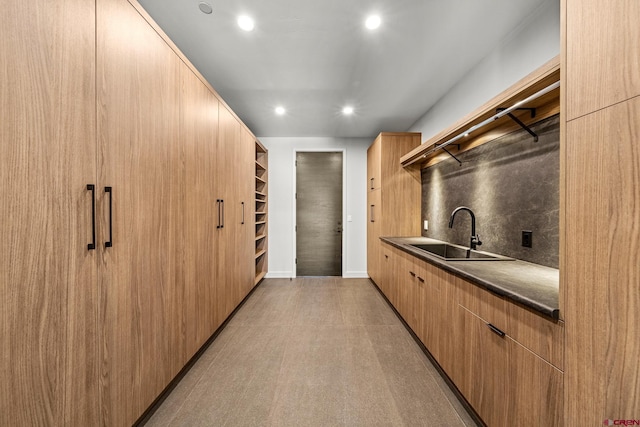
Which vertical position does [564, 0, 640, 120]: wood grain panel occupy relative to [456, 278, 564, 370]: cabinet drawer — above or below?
above

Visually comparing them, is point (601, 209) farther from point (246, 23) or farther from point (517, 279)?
point (246, 23)

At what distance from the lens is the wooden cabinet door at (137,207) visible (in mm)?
1096

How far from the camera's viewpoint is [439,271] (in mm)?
1751

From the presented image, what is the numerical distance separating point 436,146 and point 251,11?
2.08m

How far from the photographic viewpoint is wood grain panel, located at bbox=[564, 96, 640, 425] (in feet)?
2.26

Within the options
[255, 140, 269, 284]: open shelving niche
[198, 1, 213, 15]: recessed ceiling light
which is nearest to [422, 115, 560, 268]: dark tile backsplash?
[198, 1, 213, 15]: recessed ceiling light

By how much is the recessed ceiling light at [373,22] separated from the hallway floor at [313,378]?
2624mm

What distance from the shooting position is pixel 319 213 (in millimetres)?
4547

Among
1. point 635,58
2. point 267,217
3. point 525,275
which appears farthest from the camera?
point 267,217

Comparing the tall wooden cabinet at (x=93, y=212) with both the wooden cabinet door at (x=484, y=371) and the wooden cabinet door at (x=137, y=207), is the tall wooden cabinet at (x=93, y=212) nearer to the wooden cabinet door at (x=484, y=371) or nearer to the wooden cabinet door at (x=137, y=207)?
the wooden cabinet door at (x=137, y=207)

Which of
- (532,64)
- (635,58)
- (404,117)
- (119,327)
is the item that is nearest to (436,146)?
(532,64)

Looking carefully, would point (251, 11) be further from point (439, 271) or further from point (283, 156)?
point (283, 156)

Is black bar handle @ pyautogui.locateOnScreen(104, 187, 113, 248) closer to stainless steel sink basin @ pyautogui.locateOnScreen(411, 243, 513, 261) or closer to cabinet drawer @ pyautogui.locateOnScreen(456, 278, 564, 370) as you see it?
cabinet drawer @ pyautogui.locateOnScreen(456, 278, 564, 370)

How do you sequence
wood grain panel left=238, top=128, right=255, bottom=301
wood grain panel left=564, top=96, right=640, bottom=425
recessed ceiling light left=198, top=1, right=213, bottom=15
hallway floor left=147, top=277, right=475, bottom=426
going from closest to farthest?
wood grain panel left=564, top=96, right=640, bottom=425 → hallway floor left=147, top=277, right=475, bottom=426 → recessed ceiling light left=198, top=1, right=213, bottom=15 → wood grain panel left=238, top=128, right=255, bottom=301
